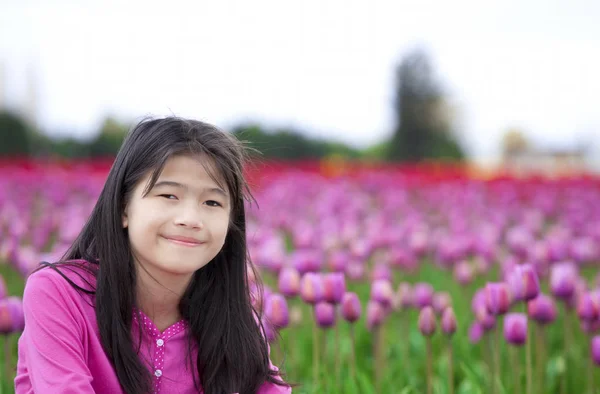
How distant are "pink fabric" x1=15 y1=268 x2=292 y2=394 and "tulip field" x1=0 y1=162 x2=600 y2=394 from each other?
438 mm

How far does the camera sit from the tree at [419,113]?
78.1 ft

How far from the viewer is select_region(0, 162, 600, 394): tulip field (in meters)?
2.62

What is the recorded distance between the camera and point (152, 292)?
1.95 meters

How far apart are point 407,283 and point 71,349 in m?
2.74

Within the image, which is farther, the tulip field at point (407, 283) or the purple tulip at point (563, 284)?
the purple tulip at point (563, 284)

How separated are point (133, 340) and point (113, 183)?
1.25 ft

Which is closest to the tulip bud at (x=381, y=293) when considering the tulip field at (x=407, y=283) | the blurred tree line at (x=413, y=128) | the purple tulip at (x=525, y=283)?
the tulip field at (x=407, y=283)

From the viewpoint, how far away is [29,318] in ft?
5.68

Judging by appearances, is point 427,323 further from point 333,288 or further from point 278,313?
point 278,313

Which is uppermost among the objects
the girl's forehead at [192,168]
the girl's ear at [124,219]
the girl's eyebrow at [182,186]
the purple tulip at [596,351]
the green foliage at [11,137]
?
the girl's forehead at [192,168]

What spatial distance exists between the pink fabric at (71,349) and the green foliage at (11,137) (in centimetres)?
1873

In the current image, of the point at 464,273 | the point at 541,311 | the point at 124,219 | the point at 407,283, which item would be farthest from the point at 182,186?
the point at 407,283

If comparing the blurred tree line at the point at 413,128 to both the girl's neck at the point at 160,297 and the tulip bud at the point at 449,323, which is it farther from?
the girl's neck at the point at 160,297

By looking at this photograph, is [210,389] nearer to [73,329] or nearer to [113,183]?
[73,329]
